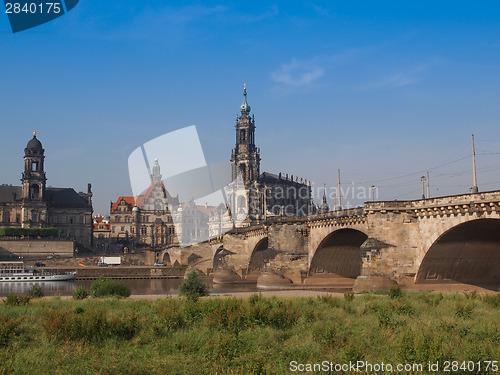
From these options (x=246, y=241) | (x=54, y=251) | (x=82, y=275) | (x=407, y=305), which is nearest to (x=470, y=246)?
(x=407, y=305)

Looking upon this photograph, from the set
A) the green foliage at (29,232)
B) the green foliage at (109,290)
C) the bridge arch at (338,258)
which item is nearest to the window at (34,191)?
the green foliage at (29,232)

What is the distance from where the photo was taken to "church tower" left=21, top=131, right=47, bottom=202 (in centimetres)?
11600

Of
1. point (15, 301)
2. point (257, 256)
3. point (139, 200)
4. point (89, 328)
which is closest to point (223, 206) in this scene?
point (139, 200)

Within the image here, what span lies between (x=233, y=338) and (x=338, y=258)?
40.7m

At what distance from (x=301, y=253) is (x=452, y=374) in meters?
43.8

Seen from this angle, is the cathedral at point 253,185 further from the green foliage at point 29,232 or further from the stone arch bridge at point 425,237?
the stone arch bridge at point 425,237

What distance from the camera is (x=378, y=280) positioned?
128 ft

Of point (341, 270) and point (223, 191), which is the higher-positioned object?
point (223, 191)

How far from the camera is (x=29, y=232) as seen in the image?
110 metres

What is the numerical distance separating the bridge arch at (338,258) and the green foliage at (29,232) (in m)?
72.2

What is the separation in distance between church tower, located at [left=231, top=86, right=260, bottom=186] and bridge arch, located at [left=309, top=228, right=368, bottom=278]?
2999 inches

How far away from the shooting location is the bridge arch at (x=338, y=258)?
5472 cm

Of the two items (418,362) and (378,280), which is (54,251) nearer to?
(378,280)

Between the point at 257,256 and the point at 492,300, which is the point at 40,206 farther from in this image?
the point at 492,300
